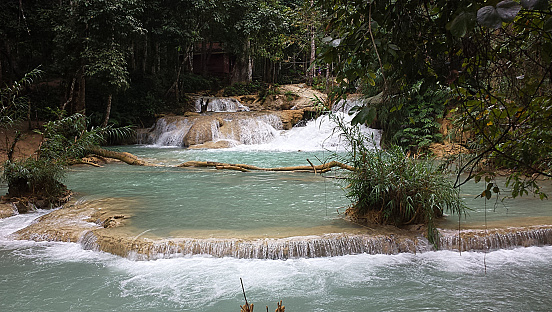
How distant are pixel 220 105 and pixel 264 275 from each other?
66.4 feet

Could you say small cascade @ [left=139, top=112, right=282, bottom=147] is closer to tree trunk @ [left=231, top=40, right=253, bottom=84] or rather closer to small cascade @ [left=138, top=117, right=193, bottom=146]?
small cascade @ [left=138, top=117, right=193, bottom=146]

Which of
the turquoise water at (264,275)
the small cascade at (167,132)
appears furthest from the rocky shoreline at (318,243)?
the small cascade at (167,132)

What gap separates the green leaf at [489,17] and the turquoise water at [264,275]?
3396 millimetres

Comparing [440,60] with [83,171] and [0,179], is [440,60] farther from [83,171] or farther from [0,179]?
[83,171]

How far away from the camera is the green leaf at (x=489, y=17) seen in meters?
1.26

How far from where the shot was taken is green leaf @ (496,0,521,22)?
1.26 metres

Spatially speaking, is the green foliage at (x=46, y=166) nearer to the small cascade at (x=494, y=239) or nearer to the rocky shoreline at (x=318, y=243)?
the rocky shoreline at (x=318, y=243)

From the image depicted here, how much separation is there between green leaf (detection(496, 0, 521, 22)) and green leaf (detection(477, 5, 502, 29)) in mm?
12

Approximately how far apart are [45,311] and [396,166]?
4.54m

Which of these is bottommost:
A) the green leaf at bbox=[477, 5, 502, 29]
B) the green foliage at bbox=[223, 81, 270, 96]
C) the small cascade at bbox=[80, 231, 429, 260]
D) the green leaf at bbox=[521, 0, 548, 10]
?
the small cascade at bbox=[80, 231, 429, 260]

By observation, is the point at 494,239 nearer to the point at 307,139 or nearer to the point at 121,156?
the point at 121,156

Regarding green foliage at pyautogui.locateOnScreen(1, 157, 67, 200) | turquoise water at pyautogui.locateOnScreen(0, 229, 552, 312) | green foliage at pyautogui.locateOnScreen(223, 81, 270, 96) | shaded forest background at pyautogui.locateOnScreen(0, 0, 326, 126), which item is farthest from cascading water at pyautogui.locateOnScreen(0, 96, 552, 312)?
green foliage at pyautogui.locateOnScreen(223, 81, 270, 96)

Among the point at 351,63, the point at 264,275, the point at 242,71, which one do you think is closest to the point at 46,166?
the point at 264,275

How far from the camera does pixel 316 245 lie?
5.32 metres
